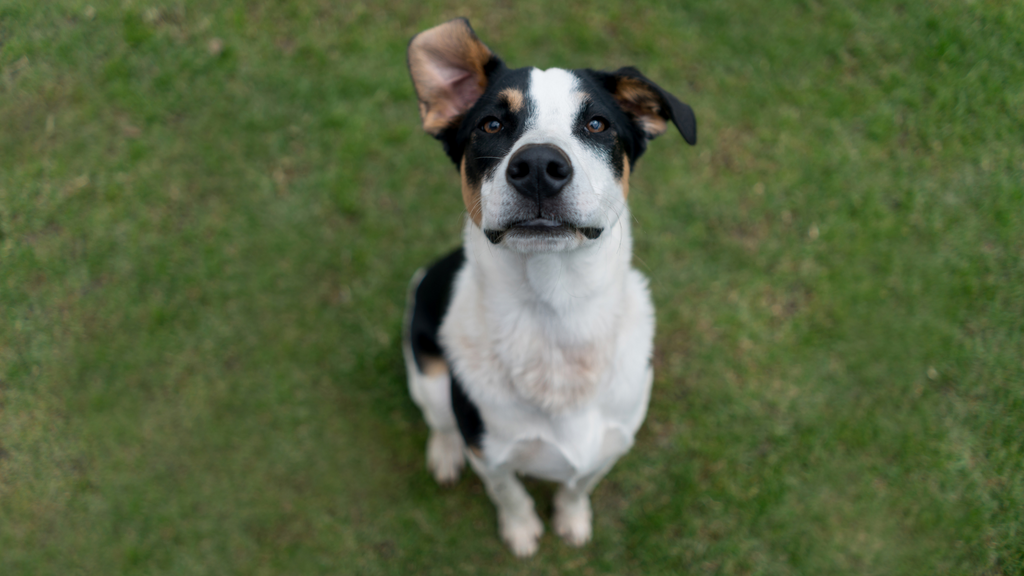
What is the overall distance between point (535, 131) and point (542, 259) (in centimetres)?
57

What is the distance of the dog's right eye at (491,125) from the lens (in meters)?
2.61

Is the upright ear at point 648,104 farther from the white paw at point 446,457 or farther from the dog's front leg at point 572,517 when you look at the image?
the white paw at point 446,457

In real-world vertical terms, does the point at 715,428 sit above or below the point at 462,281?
below

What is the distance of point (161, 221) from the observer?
4887mm

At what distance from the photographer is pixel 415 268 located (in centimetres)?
483

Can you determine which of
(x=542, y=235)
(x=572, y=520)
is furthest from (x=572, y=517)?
(x=542, y=235)

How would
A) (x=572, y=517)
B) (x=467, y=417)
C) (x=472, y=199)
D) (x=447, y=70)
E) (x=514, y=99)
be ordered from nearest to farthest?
(x=514, y=99) → (x=472, y=199) → (x=447, y=70) → (x=467, y=417) → (x=572, y=517)

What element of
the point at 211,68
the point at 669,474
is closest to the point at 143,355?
A: the point at 211,68

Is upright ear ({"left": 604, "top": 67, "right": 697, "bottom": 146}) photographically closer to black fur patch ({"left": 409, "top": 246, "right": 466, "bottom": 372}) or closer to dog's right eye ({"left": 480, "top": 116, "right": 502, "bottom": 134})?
dog's right eye ({"left": 480, "top": 116, "right": 502, "bottom": 134})

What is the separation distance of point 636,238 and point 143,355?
13.8 ft

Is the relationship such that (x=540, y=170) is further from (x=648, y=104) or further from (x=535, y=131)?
(x=648, y=104)

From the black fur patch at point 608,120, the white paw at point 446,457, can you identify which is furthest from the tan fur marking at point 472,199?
the white paw at point 446,457

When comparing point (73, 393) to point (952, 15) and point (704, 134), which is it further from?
point (952, 15)

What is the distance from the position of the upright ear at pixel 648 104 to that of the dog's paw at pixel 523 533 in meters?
2.79
